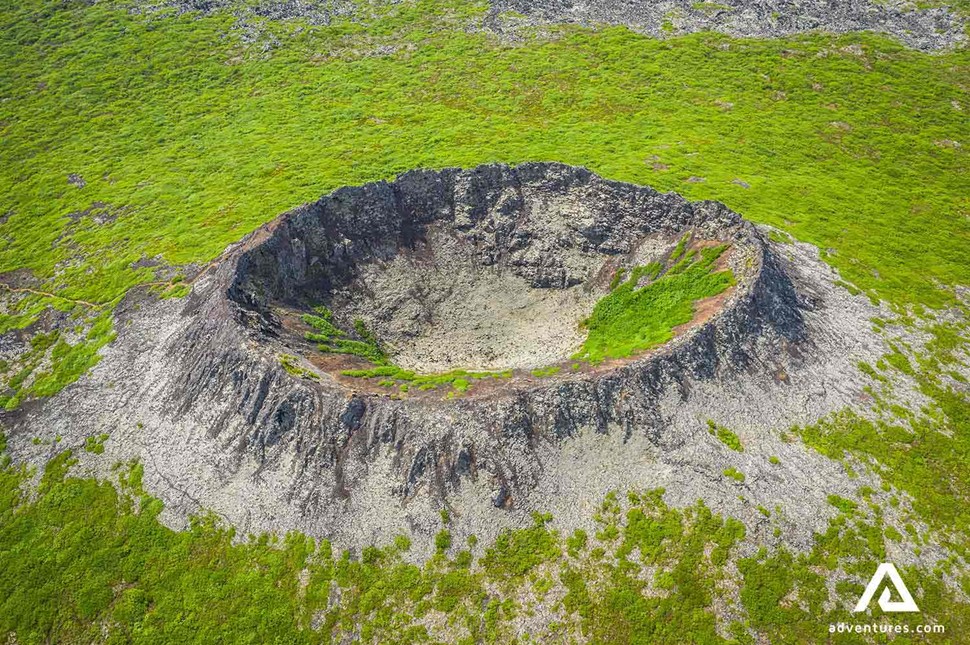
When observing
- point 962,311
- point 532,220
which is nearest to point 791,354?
point 962,311

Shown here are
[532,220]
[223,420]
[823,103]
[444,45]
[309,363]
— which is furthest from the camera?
[444,45]

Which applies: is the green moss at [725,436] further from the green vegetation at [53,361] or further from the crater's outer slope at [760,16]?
the crater's outer slope at [760,16]

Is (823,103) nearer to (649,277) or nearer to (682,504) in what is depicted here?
(649,277)

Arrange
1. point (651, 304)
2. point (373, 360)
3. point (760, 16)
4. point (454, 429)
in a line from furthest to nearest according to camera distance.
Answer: point (760, 16)
point (651, 304)
point (373, 360)
point (454, 429)

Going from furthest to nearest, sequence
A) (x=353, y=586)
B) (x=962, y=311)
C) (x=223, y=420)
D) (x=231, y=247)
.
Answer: (x=231, y=247), (x=962, y=311), (x=223, y=420), (x=353, y=586)

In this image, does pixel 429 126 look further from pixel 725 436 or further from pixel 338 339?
pixel 725 436

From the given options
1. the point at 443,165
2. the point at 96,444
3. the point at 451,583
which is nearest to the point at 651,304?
the point at 451,583

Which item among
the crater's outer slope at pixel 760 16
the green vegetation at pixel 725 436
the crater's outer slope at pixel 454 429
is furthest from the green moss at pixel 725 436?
the crater's outer slope at pixel 760 16

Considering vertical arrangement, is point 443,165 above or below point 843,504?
above
